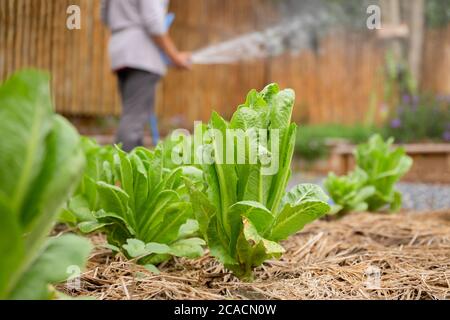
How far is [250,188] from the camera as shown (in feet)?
3.89

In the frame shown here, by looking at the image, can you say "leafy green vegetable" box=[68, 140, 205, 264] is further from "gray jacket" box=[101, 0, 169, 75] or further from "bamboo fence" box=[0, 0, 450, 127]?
"bamboo fence" box=[0, 0, 450, 127]

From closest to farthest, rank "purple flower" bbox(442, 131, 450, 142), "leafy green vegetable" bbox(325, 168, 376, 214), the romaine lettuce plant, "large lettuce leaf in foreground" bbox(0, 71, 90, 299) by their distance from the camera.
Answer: "large lettuce leaf in foreground" bbox(0, 71, 90, 299)
"leafy green vegetable" bbox(325, 168, 376, 214)
the romaine lettuce plant
"purple flower" bbox(442, 131, 450, 142)

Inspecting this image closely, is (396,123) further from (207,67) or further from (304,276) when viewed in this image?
(304,276)

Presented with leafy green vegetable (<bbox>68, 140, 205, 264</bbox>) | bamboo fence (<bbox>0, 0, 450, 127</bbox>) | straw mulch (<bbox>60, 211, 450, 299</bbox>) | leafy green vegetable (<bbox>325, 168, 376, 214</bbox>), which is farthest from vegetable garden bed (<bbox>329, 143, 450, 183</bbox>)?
leafy green vegetable (<bbox>68, 140, 205, 264</bbox>)

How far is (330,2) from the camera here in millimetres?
11000

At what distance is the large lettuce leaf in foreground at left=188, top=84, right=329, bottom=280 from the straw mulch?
8 centimetres

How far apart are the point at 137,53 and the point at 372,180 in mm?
1766

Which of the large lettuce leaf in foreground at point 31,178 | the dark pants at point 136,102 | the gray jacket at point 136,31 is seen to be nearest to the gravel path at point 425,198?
the dark pants at point 136,102

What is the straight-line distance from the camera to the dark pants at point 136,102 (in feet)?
11.7

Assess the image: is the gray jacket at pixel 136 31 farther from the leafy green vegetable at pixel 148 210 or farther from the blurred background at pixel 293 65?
the leafy green vegetable at pixel 148 210

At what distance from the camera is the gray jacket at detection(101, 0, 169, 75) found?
11.6 feet

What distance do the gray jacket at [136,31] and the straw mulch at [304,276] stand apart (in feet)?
6.60

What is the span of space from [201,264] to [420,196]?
2.92m

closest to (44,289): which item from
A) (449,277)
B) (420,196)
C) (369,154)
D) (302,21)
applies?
(449,277)
